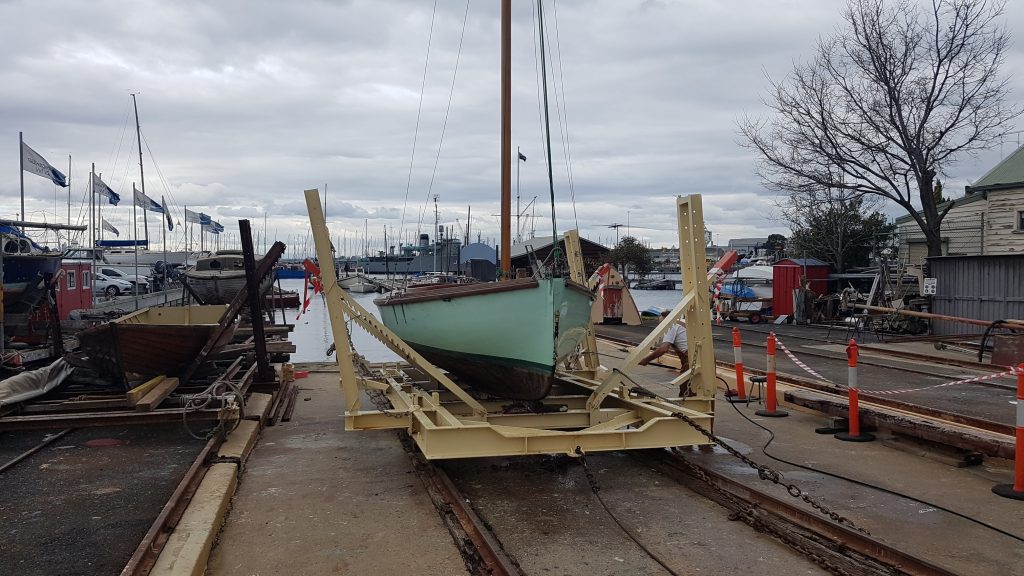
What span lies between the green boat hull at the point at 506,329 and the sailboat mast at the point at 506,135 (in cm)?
248

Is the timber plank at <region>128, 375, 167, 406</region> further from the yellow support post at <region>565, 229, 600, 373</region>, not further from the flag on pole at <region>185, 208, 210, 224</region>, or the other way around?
the flag on pole at <region>185, 208, 210, 224</region>

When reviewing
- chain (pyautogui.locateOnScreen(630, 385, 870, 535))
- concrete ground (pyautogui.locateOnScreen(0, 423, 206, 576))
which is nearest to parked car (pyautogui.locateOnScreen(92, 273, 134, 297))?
concrete ground (pyautogui.locateOnScreen(0, 423, 206, 576))

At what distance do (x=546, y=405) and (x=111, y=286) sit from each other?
3210 centimetres

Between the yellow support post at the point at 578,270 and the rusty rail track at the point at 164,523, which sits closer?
the rusty rail track at the point at 164,523

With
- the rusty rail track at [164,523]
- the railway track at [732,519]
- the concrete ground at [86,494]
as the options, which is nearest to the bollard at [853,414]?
the railway track at [732,519]

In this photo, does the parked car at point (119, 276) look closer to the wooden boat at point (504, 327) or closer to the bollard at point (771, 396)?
the wooden boat at point (504, 327)

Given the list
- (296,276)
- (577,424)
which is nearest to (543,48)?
(577,424)

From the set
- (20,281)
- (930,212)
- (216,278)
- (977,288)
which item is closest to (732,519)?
(20,281)

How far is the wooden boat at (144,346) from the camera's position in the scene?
897 cm

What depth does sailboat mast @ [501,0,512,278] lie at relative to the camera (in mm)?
10977

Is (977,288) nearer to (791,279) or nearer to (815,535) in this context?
(791,279)

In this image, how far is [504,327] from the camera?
708 centimetres

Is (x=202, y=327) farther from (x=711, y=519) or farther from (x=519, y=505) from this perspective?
(x=711, y=519)

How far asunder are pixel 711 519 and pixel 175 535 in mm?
3650
